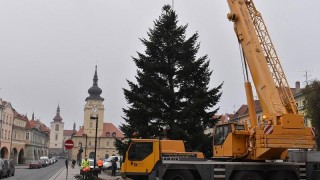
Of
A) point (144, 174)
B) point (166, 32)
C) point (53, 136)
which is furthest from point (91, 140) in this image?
point (144, 174)

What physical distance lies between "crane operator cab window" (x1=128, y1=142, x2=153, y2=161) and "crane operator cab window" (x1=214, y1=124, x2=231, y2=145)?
10.3 ft

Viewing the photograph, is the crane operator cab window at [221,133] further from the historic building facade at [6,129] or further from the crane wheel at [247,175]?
the historic building facade at [6,129]

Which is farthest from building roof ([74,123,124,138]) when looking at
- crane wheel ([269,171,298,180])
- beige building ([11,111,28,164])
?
crane wheel ([269,171,298,180])

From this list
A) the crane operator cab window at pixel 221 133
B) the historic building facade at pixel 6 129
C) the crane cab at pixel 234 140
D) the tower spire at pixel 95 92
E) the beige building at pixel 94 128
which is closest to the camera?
the crane cab at pixel 234 140

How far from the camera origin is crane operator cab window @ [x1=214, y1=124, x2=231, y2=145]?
18469mm

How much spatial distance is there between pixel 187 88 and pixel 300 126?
48.4 ft

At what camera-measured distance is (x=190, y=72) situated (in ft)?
99.0

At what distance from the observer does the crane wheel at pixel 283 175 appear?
17.8 metres

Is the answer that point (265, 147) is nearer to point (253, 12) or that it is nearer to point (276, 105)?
point (276, 105)

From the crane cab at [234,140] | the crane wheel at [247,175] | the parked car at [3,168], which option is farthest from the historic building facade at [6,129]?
the crane wheel at [247,175]

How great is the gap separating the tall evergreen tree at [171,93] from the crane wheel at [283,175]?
10666mm

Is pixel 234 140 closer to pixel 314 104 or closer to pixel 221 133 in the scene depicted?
pixel 221 133

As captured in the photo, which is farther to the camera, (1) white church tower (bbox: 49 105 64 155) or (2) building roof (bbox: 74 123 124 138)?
(1) white church tower (bbox: 49 105 64 155)

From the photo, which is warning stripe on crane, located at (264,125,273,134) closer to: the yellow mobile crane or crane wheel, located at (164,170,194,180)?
the yellow mobile crane
